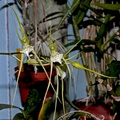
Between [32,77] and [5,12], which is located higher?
[5,12]

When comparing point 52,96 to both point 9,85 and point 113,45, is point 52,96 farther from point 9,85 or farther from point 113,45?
point 113,45

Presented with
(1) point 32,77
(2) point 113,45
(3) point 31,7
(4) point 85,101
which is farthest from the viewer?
(2) point 113,45

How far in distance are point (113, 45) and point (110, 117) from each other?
0.50 meters

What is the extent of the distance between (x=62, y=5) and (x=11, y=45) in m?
0.28

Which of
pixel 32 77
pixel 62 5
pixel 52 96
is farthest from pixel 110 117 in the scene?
pixel 62 5

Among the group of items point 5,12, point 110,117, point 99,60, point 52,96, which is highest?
point 5,12

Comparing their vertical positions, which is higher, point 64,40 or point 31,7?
point 31,7

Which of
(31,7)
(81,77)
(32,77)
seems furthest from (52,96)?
(81,77)

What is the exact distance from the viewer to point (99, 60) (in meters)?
1.46

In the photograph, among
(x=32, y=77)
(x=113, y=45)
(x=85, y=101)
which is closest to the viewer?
(x=32, y=77)

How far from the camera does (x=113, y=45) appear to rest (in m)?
1.45

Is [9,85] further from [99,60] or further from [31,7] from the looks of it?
[99,60]

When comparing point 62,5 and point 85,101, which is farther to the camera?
point 85,101

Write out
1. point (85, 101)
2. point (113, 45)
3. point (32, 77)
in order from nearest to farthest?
point (32, 77) → point (85, 101) → point (113, 45)
